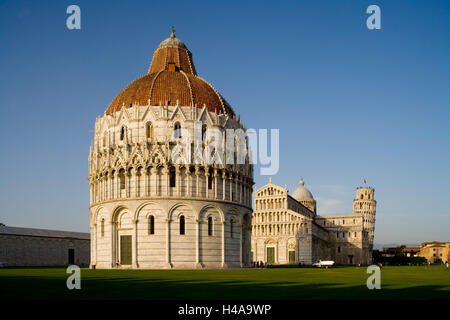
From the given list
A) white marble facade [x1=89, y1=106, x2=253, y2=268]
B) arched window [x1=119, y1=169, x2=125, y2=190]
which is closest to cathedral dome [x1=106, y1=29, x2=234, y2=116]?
white marble facade [x1=89, y1=106, x2=253, y2=268]

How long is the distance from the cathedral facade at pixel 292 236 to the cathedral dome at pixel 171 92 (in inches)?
2182

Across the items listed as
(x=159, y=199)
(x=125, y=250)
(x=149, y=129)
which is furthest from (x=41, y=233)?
(x=159, y=199)

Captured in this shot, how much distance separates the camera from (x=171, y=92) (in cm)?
6197

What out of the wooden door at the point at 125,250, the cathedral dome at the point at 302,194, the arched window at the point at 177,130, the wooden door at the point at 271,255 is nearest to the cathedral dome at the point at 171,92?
the arched window at the point at 177,130

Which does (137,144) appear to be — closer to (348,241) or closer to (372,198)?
(348,241)

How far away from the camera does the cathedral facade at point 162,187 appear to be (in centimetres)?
5628

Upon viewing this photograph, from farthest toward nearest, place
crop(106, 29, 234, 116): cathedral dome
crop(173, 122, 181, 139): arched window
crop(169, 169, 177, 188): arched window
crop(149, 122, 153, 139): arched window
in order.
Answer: crop(106, 29, 234, 116): cathedral dome < crop(149, 122, 153, 139): arched window < crop(173, 122, 181, 139): arched window < crop(169, 169, 177, 188): arched window

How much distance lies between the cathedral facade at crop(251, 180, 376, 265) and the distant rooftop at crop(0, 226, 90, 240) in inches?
1643

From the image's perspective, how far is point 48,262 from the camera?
88938 millimetres

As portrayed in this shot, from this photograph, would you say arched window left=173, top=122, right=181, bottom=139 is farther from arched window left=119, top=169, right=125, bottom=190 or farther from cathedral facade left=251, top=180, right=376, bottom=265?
cathedral facade left=251, top=180, right=376, bottom=265

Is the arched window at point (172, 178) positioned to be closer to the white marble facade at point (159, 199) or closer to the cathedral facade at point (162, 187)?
the cathedral facade at point (162, 187)

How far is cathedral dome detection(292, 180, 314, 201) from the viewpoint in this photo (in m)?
157
